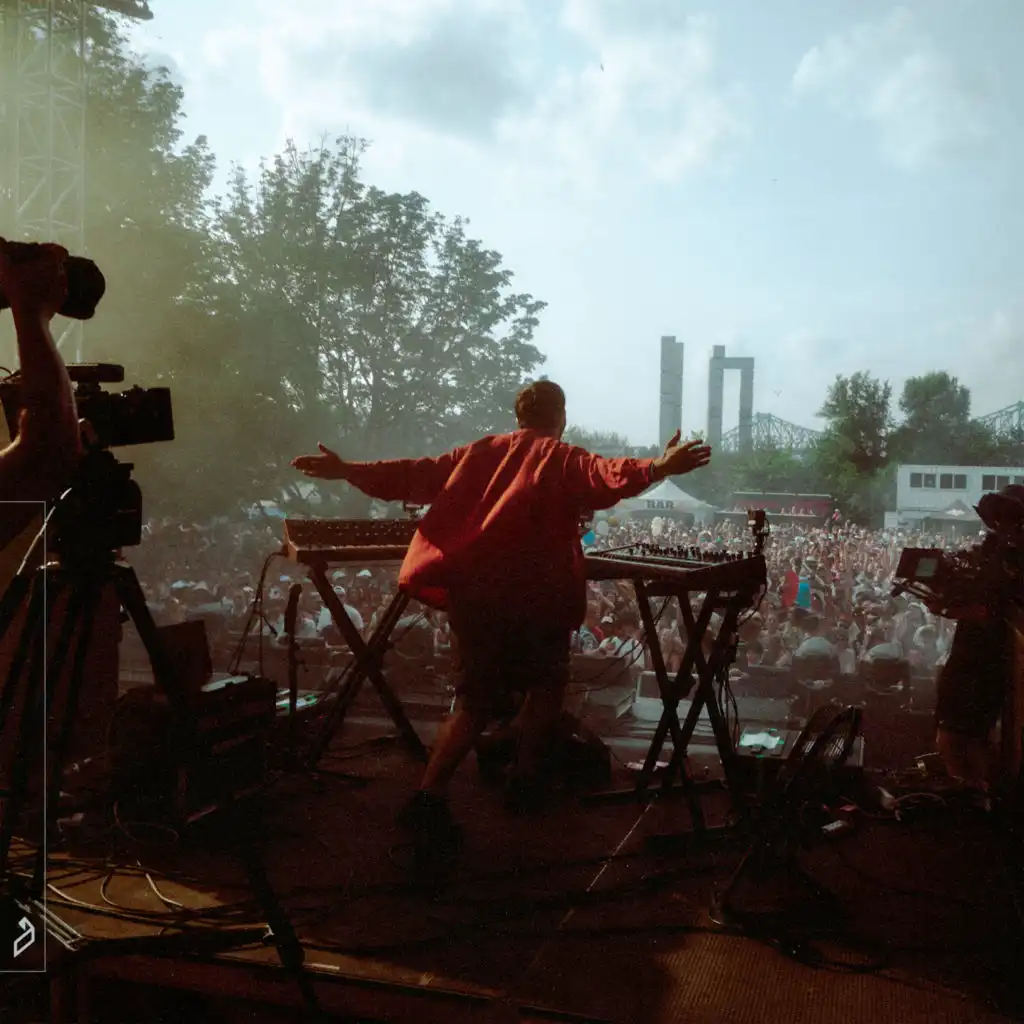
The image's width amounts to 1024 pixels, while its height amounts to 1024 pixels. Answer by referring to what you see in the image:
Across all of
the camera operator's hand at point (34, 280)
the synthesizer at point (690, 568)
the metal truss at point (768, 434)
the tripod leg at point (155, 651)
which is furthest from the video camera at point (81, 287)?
the metal truss at point (768, 434)

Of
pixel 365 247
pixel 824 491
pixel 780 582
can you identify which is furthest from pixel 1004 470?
pixel 365 247

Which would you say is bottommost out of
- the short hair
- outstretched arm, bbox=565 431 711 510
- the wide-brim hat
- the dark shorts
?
the dark shorts

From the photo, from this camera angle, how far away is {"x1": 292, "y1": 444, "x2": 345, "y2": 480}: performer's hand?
10.7ft

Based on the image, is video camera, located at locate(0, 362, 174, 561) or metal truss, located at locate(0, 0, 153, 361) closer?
video camera, located at locate(0, 362, 174, 561)

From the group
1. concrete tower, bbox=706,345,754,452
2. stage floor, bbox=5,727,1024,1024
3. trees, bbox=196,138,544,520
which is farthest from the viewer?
concrete tower, bbox=706,345,754,452

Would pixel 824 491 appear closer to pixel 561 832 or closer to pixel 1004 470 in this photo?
pixel 1004 470

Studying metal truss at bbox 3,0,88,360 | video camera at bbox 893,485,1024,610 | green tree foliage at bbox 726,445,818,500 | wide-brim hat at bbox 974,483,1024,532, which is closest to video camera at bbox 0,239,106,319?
video camera at bbox 893,485,1024,610

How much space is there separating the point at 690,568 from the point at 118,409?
1940mm

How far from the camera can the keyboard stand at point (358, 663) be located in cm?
374

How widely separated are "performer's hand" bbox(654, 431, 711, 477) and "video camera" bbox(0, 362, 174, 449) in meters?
1.42

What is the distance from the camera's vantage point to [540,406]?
3.10 m

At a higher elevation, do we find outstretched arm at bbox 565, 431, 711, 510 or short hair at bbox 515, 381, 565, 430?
short hair at bbox 515, 381, 565, 430

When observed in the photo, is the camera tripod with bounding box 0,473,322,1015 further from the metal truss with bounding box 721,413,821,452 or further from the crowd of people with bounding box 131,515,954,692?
the metal truss with bounding box 721,413,821,452

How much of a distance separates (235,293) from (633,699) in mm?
8807
